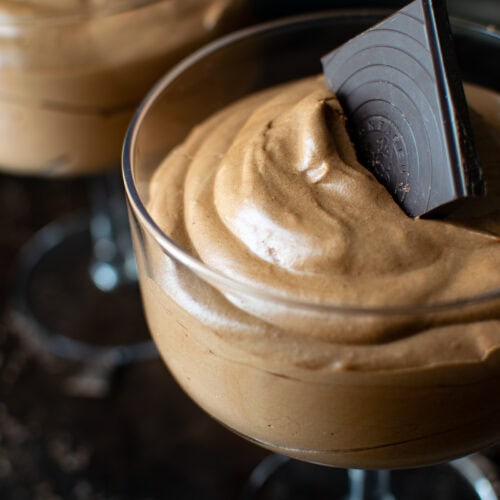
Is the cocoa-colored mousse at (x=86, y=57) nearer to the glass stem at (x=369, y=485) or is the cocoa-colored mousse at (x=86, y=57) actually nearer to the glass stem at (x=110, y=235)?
the glass stem at (x=110, y=235)

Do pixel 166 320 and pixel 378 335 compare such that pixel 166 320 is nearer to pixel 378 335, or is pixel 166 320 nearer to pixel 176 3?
pixel 378 335

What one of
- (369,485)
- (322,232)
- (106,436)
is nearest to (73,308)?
(106,436)

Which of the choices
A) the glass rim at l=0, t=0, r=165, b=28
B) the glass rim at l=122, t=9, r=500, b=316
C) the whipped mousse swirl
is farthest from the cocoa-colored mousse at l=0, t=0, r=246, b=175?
the whipped mousse swirl

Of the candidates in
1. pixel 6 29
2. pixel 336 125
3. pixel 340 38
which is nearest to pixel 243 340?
pixel 336 125

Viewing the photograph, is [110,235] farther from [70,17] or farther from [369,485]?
[369,485]

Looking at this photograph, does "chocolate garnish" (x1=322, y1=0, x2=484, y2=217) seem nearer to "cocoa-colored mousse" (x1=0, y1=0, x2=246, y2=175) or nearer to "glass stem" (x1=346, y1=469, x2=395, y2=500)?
"cocoa-colored mousse" (x1=0, y1=0, x2=246, y2=175)
